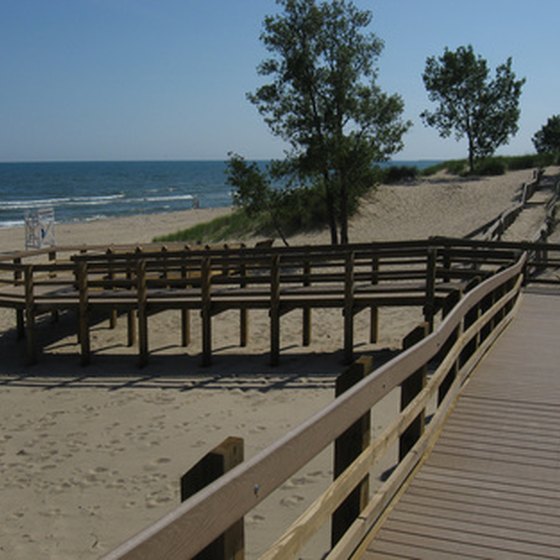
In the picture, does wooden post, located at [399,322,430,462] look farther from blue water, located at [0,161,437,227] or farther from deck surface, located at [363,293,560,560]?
blue water, located at [0,161,437,227]

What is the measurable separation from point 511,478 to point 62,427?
6.49 meters

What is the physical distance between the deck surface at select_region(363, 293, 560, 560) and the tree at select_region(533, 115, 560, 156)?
63099mm

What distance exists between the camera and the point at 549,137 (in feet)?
223

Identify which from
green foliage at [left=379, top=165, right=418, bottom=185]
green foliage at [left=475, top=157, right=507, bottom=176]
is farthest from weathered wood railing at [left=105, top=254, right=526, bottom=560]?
green foliage at [left=475, top=157, right=507, bottom=176]

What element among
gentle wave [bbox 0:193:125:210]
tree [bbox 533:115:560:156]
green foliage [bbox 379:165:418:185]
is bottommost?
gentle wave [bbox 0:193:125:210]

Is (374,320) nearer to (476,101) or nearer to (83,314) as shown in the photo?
(83,314)

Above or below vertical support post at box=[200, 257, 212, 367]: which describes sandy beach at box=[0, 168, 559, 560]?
below

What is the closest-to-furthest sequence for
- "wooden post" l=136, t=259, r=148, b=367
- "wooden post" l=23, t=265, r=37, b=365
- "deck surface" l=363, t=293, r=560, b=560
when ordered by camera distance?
"deck surface" l=363, t=293, r=560, b=560, "wooden post" l=136, t=259, r=148, b=367, "wooden post" l=23, t=265, r=37, b=365

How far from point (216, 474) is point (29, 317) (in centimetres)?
1227

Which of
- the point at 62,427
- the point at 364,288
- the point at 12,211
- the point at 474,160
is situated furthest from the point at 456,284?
the point at 12,211

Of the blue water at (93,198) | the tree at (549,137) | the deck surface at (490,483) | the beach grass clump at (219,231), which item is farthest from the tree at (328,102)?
the tree at (549,137)

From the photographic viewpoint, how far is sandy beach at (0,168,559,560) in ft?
22.5

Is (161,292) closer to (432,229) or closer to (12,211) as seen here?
(432,229)

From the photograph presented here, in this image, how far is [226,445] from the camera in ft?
9.09
